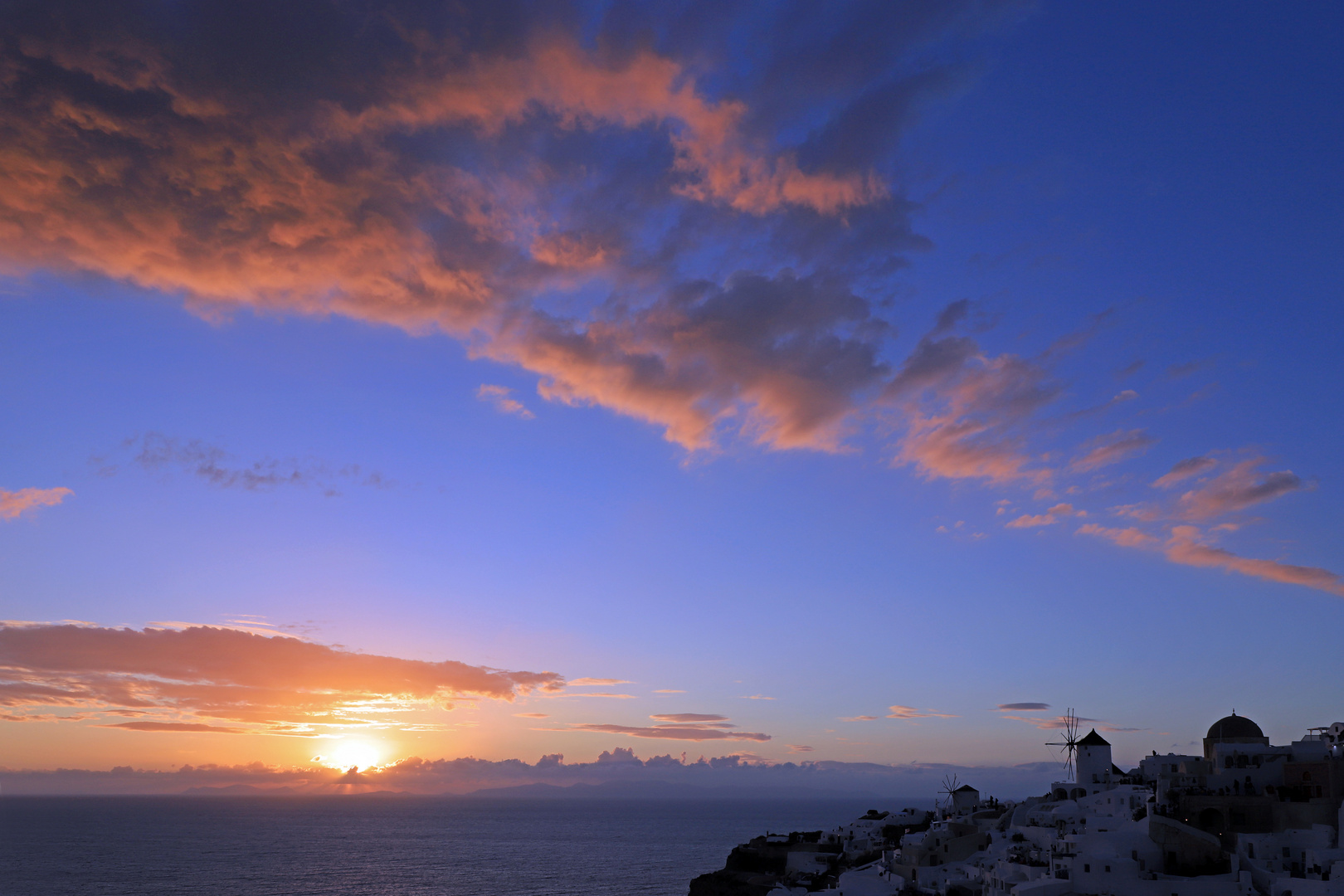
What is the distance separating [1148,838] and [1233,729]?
24665mm

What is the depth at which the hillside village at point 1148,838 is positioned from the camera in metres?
57.9

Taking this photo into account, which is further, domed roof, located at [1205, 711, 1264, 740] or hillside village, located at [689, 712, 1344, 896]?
domed roof, located at [1205, 711, 1264, 740]

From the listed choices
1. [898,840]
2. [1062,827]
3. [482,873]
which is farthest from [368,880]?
[1062,827]

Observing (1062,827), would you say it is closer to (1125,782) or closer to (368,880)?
(1125,782)

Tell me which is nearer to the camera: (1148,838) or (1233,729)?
(1148,838)

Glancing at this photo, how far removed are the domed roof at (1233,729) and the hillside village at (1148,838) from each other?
104mm

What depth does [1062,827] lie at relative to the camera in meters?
70.5

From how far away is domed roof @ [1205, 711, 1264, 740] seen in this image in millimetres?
78562

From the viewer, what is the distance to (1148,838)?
60.9 m

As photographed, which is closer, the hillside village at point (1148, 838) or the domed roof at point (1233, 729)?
the hillside village at point (1148, 838)

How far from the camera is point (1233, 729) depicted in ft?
258

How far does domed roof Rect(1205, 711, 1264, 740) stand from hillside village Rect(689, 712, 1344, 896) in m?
0.10

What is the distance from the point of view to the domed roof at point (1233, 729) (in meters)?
78.6

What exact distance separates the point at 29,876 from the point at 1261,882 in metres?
159
